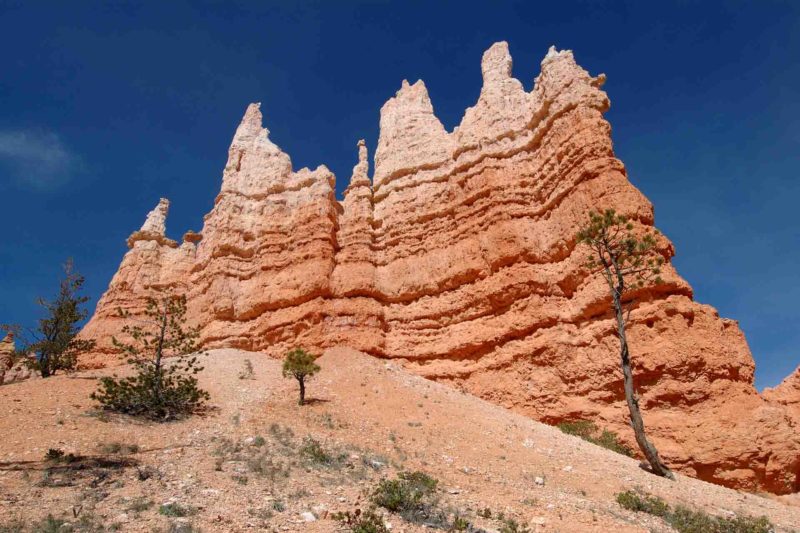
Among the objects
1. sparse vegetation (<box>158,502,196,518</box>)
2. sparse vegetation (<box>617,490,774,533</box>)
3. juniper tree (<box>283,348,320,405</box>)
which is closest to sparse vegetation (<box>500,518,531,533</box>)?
sparse vegetation (<box>617,490,774,533</box>)

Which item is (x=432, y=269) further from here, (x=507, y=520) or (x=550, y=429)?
(x=507, y=520)

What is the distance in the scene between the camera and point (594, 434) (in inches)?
907

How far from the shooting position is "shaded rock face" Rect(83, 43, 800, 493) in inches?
877

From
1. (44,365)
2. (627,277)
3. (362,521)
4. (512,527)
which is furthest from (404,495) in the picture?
(44,365)

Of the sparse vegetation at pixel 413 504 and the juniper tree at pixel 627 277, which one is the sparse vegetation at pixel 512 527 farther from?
the juniper tree at pixel 627 277

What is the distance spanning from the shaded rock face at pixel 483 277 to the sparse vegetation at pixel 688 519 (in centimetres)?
773

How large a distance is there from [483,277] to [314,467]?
826 inches

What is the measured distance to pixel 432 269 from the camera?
117 ft

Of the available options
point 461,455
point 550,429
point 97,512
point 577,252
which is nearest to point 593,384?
point 550,429

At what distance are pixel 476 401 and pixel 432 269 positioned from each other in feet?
38.4

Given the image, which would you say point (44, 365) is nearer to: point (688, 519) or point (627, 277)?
point (688, 519)

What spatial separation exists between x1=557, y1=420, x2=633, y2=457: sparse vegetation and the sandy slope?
172cm

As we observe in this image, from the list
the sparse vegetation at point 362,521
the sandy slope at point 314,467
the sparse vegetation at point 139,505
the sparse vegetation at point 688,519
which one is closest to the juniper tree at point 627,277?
the sandy slope at point 314,467

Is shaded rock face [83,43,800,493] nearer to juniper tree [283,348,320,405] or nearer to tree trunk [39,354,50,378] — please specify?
juniper tree [283,348,320,405]
